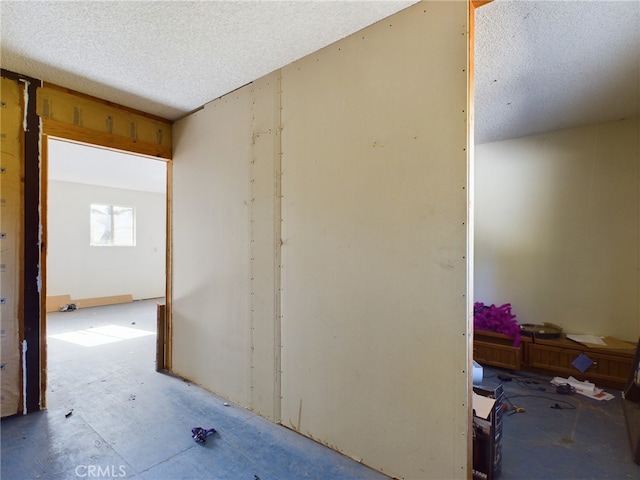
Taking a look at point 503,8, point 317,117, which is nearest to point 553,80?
point 503,8

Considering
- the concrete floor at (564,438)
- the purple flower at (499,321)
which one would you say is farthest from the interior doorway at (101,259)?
the purple flower at (499,321)

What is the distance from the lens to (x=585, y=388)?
277 cm

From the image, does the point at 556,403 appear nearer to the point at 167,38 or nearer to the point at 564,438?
the point at 564,438

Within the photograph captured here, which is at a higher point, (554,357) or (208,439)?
(554,357)

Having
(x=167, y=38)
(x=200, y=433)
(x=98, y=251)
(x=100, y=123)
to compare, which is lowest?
(x=200, y=433)

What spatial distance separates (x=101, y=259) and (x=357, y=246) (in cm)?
713

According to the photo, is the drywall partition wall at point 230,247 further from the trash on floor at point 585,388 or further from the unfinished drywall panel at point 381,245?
the trash on floor at point 585,388

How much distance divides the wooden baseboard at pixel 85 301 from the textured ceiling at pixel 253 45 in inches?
212

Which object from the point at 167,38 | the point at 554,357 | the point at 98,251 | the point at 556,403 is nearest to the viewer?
the point at 167,38

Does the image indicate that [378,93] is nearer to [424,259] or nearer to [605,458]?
[424,259]

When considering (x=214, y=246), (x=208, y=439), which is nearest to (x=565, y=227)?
(x=214, y=246)

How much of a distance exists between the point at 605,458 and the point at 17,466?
3524 millimetres

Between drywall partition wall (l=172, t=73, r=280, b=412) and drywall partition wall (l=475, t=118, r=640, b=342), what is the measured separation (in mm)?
3033

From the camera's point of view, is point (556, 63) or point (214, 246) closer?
point (556, 63)
